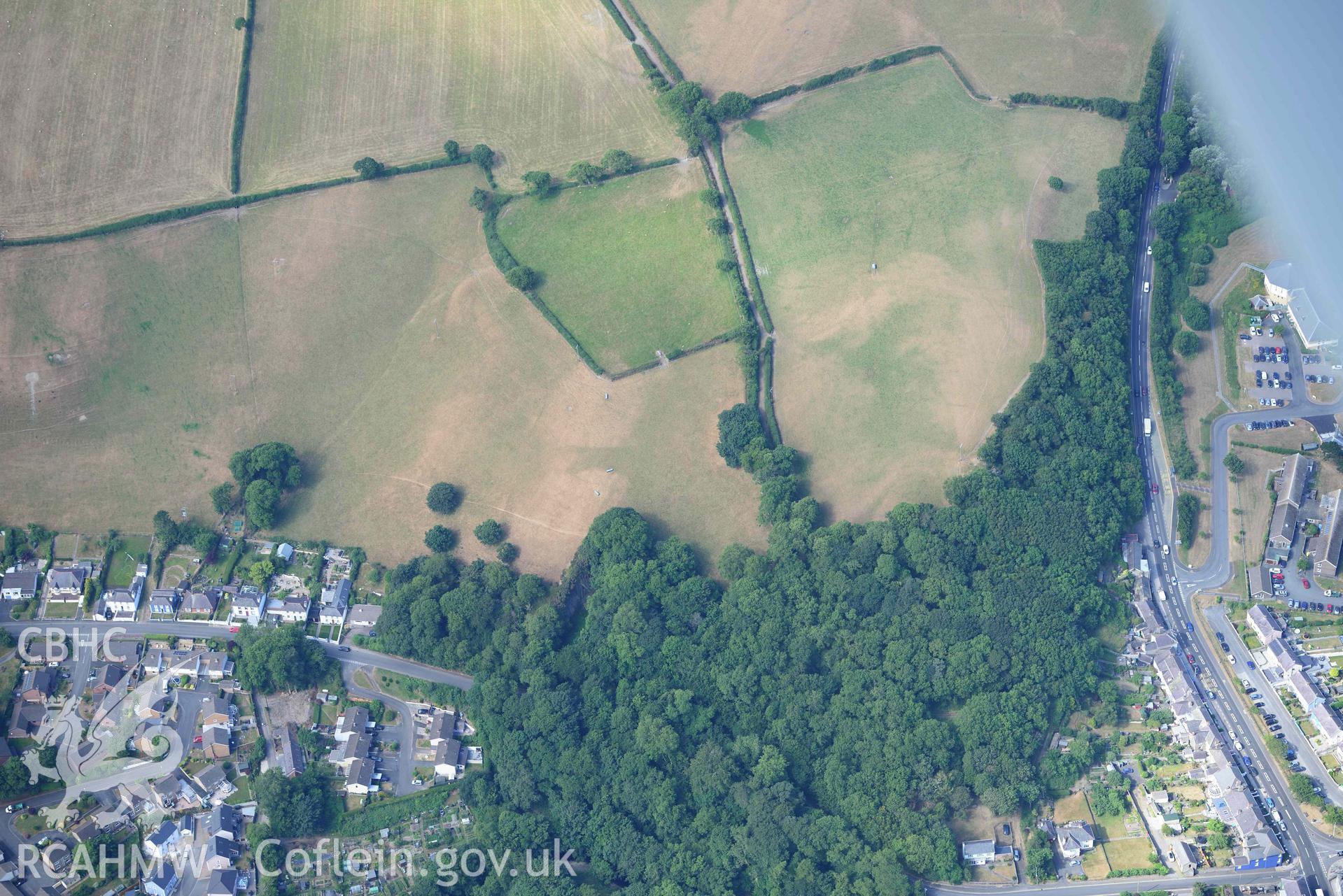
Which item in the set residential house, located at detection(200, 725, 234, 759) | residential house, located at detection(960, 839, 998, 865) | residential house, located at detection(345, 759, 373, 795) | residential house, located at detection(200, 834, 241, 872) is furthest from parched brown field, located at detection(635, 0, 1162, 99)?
residential house, located at detection(200, 834, 241, 872)

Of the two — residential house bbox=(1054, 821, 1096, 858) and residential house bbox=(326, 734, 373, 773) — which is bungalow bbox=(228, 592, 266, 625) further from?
residential house bbox=(1054, 821, 1096, 858)

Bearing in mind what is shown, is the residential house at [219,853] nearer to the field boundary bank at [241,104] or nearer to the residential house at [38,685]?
the residential house at [38,685]

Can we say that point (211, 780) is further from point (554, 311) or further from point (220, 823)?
point (554, 311)

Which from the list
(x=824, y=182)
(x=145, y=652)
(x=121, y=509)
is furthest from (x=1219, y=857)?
(x=121, y=509)


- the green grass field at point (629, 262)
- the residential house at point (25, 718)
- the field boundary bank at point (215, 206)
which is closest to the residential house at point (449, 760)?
the residential house at point (25, 718)

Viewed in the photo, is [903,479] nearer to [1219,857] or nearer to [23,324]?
[1219,857]

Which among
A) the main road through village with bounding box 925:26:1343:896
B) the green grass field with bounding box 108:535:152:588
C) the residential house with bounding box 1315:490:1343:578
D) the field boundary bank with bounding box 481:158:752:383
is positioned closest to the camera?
the main road through village with bounding box 925:26:1343:896

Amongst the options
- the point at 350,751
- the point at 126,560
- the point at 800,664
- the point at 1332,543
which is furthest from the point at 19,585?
the point at 1332,543
